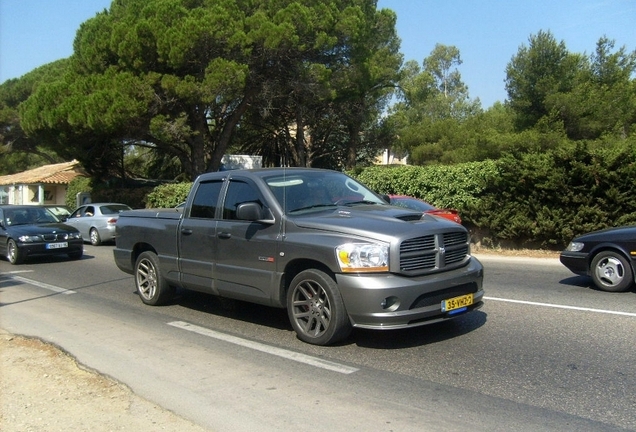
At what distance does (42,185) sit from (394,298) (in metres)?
47.6

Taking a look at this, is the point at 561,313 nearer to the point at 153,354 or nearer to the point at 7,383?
the point at 153,354

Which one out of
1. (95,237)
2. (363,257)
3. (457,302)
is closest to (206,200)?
(363,257)

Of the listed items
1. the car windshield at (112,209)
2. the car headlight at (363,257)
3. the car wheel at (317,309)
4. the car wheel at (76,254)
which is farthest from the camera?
the car windshield at (112,209)

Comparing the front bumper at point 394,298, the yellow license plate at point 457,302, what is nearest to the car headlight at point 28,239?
the front bumper at point 394,298

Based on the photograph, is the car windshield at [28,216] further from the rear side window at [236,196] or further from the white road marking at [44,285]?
the rear side window at [236,196]

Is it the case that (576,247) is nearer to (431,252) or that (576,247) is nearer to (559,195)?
(431,252)

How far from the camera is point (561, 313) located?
304 inches

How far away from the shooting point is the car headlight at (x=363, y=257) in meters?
5.82

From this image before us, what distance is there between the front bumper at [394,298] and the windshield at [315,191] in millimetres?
1318

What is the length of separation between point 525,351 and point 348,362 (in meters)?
1.84

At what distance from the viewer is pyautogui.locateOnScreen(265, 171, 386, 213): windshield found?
274 inches

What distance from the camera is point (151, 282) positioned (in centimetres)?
882

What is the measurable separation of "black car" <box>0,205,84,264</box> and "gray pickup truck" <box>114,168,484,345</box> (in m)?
8.23

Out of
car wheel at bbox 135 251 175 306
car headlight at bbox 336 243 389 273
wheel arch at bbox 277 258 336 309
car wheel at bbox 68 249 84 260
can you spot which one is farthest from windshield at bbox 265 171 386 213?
car wheel at bbox 68 249 84 260
